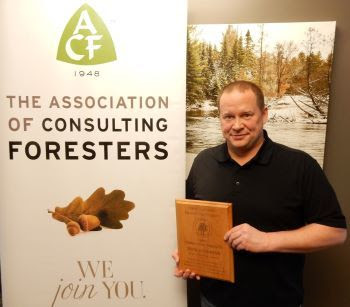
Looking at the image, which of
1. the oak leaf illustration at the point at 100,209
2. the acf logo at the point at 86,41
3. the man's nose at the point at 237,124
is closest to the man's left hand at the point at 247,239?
the man's nose at the point at 237,124

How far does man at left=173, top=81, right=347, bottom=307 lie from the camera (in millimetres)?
1162

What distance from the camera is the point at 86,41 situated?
135 centimetres

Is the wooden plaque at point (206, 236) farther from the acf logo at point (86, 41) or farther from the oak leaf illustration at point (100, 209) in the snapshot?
the acf logo at point (86, 41)

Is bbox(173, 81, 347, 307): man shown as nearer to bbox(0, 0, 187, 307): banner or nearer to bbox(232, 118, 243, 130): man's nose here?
bbox(232, 118, 243, 130): man's nose

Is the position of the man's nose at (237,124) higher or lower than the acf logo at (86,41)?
lower

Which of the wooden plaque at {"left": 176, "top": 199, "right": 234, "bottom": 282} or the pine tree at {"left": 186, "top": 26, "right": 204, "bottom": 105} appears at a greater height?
the pine tree at {"left": 186, "top": 26, "right": 204, "bottom": 105}

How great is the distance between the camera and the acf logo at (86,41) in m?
1.34

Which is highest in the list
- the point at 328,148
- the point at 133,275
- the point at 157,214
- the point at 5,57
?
the point at 5,57

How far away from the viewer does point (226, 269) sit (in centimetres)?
120

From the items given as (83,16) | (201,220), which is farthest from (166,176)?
(83,16)

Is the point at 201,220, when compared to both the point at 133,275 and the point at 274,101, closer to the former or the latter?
the point at 133,275

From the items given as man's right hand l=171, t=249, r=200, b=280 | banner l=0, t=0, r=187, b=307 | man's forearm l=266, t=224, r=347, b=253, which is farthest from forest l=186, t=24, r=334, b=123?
man's right hand l=171, t=249, r=200, b=280

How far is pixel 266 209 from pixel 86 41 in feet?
3.28

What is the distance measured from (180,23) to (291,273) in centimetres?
110
